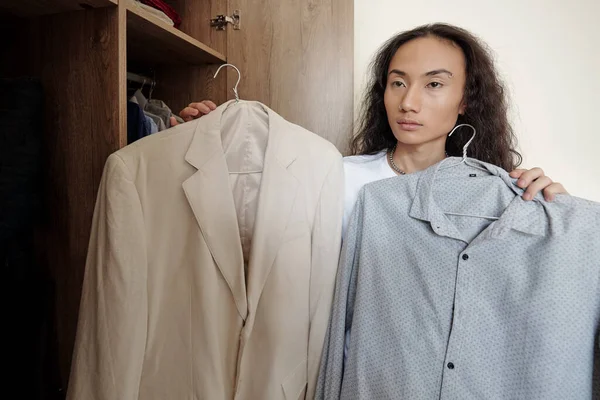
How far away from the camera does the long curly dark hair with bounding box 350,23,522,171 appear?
120 cm

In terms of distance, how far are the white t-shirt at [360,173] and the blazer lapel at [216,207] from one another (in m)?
→ 0.31

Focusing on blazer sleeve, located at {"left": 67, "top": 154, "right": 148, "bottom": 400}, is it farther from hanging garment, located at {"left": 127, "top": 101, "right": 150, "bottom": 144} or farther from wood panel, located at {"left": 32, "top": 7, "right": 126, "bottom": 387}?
hanging garment, located at {"left": 127, "top": 101, "right": 150, "bottom": 144}

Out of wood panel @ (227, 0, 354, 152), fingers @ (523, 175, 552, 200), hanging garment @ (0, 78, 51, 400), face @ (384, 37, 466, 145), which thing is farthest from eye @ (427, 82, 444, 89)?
hanging garment @ (0, 78, 51, 400)

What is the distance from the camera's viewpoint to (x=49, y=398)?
108 centimetres

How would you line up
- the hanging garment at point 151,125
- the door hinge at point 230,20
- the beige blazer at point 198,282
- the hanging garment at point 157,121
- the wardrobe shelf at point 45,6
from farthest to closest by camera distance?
the door hinge at point 230,20 → the hanging garment at point 157,121 → the hanging garment at point 151,125 → the wardrobe shelf at point 45,6 → the beige blazer at point 198,282

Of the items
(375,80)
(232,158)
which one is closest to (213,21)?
(375,80)

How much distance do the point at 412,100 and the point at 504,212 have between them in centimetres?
42

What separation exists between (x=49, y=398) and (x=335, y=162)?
1.04m

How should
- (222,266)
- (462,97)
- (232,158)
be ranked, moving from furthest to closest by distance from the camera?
(462,97) → (232,158) → (222,266)

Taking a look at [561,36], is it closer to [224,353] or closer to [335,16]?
[335,16]

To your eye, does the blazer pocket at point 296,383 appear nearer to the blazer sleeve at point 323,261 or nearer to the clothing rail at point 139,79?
the blazer sleeve at point 323,261

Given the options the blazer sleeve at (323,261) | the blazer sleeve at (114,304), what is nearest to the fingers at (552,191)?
the blazer sleeve at (323,261)

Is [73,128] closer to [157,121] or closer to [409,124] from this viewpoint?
[157,121]

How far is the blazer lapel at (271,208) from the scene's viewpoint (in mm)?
924
